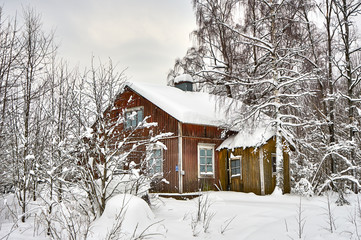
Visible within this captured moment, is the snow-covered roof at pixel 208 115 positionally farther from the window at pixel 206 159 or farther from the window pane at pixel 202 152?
the window pane at pixel 202 152

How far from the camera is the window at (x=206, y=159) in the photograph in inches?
642

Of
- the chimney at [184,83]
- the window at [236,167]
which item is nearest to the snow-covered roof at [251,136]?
the window at [236,167]

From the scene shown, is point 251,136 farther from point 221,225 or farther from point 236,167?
point 221,225

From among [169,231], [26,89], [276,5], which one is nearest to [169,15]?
[276,5]

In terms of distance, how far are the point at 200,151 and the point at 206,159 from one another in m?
0.54

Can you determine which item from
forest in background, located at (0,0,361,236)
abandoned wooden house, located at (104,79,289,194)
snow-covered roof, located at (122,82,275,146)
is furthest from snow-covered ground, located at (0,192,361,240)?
snow-covered roof, located at (122,82,275,146)

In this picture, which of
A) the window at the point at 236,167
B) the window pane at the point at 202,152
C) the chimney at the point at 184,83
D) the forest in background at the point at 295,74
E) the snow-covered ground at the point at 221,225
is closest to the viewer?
the snow-covered ground at the point at 221,225

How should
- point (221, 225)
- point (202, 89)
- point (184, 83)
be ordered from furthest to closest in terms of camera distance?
1. point (202, 89)
2. point (184, 83)
3. point (221, 225)

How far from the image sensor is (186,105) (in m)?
16.9

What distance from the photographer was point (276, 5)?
15.1 meters

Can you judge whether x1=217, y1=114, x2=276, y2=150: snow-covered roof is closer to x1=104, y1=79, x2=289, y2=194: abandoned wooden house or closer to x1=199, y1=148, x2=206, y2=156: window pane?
x1=104, y1=79, x2=289, y2=194: abandoned wooden house

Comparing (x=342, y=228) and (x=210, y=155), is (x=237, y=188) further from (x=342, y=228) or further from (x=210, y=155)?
(x=342, y=228)

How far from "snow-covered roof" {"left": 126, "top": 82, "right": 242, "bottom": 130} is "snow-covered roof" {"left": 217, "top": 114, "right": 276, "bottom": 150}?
2.25 ft

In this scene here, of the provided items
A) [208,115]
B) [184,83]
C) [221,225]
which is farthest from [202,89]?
[221,225]
